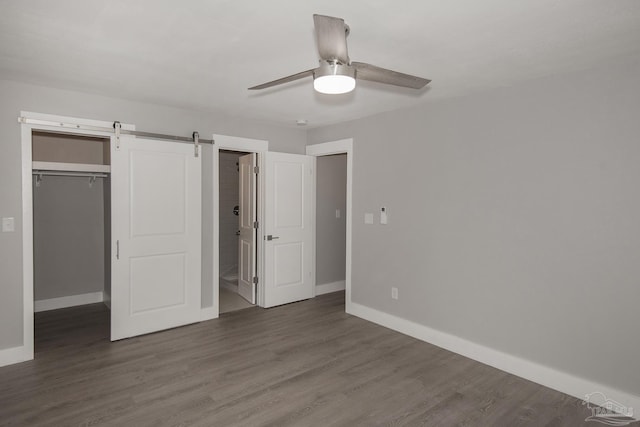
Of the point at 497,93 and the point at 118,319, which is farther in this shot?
the point at 118,319

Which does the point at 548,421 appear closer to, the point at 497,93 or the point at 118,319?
the point at 497,93

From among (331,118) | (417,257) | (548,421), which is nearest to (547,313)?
(548,421)

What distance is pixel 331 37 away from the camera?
68.0 inches

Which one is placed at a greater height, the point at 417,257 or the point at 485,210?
the point at 485,210

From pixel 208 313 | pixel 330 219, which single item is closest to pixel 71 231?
pixel 208 313

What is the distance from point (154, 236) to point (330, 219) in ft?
8.34

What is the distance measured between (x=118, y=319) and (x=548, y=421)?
12.3ft

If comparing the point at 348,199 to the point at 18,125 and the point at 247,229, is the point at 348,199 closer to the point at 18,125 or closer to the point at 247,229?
the point at 247,229

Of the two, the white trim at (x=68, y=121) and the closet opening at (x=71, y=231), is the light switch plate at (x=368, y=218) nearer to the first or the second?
the white trim at (x=68, y=121)

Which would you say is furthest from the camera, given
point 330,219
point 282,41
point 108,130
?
point 330,219

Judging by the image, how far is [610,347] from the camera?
263 centimetres

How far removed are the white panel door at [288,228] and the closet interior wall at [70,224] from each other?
204cm

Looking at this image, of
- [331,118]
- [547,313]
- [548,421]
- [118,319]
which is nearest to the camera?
[548,421]

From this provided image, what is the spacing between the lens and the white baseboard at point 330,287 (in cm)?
548
